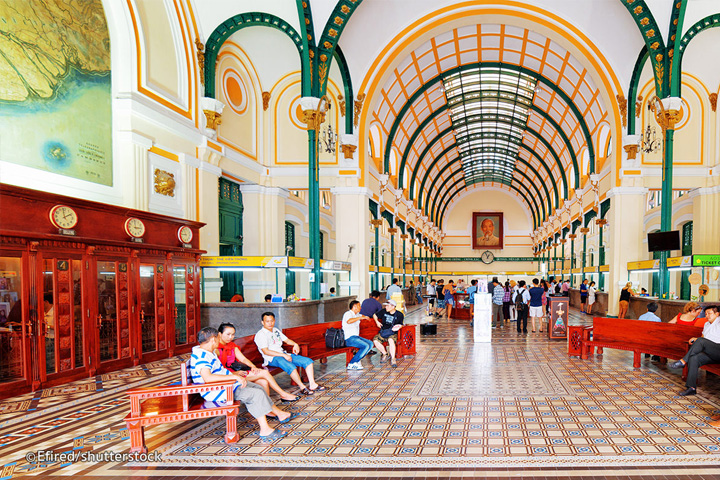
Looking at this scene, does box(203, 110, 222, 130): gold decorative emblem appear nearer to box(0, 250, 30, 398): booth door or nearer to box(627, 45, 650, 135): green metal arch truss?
box(0, 250, 30, 398): booth door

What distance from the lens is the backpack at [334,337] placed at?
7.31 metres

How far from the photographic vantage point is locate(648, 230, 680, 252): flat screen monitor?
10547 millimetres

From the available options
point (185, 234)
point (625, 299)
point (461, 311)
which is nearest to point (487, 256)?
point (461, 311)

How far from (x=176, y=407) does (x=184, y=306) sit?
5145 mm

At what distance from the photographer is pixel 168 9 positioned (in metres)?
9.73

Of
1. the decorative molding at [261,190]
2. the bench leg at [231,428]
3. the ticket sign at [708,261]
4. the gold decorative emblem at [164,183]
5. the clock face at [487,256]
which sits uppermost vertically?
the decorative molding at [261,190]

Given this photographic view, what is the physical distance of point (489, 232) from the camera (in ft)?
156

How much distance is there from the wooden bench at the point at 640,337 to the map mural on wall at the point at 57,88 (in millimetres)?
8712

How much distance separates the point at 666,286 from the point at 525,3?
8838 millimetres

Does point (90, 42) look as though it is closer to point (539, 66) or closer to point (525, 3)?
point (525, 3)

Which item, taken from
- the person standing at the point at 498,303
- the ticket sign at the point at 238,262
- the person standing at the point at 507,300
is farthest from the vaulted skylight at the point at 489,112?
the ticket sign at the point at 238,262

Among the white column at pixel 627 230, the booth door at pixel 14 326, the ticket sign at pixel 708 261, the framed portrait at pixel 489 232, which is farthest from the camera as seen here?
the framed portrait at pixel 489 232

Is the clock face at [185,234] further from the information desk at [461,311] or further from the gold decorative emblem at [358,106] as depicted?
→ the information desk at [461,311]

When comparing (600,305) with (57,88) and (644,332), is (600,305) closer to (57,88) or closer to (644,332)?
(644,332)
